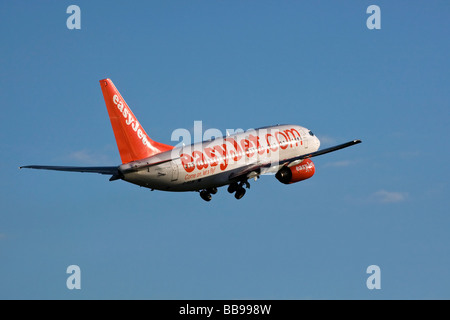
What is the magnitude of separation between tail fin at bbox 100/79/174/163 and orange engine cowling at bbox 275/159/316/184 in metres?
18.0

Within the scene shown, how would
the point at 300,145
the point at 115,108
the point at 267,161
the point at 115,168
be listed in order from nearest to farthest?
the point at 115,108
the point at 115,168
the point at 267,161
the point at 300,145

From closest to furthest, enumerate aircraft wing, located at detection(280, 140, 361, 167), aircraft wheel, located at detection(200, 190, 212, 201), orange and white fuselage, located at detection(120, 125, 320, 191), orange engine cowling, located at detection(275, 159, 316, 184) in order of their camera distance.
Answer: orange and white fuselage, located at detection(120, 125, 320, 191) → aircraft wing, located at detection(280, 140, 361, 167) → aircraft wheel, located at detection(200, 190, 212, 201) → orange engine cowling, located at detection(275, 159, 316, 184)

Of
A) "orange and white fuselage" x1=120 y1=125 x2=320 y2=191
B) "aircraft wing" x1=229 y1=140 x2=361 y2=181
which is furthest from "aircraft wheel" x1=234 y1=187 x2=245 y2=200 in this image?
"orange and white fuselage" x1=120 y1=125 x2=320 y2=191

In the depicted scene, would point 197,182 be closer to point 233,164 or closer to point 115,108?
point 233,164

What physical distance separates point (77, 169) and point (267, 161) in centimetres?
1809

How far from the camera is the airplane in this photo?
7131 centimetres

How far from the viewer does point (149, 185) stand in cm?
7350

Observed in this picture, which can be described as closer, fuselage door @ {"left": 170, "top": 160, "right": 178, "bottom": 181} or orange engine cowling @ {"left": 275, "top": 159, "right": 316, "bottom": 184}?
fuselage door @ {"left": 170, "top": 160, "right": 178, "bottom": 181}

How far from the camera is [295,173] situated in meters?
84.9

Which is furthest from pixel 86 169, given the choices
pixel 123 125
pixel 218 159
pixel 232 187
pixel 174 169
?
pixel 232 187

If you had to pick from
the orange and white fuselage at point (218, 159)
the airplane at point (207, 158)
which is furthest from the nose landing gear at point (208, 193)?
the orange and white fuselage at point (218, 159)

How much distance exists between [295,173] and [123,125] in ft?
68.2

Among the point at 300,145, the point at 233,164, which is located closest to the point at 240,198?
the point at 233,164

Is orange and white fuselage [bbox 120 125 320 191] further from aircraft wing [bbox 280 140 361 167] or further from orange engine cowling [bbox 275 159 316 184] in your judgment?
orange engine cowling [bbox 275 159 316 184]
